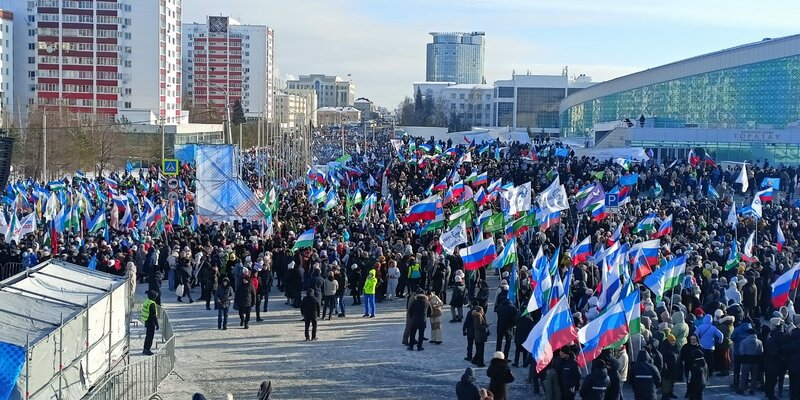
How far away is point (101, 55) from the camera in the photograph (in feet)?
286

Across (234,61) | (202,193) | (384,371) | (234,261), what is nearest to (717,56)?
(202,193)

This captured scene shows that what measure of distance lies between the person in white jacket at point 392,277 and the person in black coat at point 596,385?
9.19 m

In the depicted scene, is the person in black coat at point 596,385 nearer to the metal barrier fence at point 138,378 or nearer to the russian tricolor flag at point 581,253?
the metal barrier fence at point 138,378

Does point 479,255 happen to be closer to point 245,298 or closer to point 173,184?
point 245,298

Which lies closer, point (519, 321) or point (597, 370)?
point (597, 370)

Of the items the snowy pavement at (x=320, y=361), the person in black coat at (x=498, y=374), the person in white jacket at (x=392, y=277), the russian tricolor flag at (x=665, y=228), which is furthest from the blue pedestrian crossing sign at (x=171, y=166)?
the person in black coat at (x=498, y=374)

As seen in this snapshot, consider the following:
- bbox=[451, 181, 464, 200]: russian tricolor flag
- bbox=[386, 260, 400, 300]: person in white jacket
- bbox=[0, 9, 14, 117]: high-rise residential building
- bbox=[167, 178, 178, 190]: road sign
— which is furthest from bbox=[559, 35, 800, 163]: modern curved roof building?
bbox=[0, 9, 14, 117]: high-rise residential building

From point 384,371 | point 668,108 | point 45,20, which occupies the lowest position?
point 384,371

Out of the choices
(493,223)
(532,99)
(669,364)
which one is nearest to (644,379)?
(669,364)

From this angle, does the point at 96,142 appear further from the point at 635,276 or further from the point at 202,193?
the point at 635,276

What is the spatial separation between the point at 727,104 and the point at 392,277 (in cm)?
3632

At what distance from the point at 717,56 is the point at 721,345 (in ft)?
133

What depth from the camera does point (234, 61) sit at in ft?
471

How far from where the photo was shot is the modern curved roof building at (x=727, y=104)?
47438 millimetres
